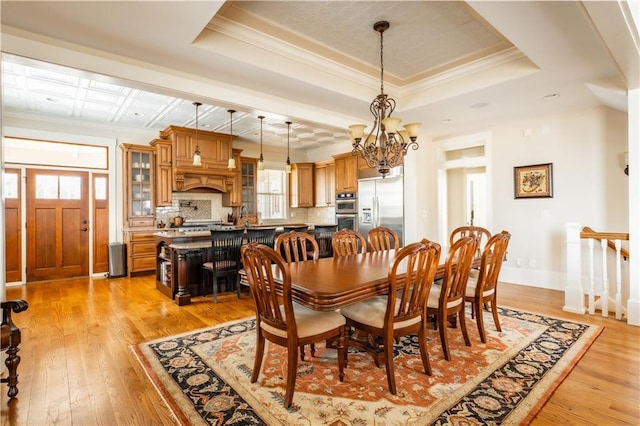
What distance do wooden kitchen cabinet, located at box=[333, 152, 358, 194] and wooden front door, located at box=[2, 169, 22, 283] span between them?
5.73 meters

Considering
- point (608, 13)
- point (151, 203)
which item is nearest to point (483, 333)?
point (608, 13)

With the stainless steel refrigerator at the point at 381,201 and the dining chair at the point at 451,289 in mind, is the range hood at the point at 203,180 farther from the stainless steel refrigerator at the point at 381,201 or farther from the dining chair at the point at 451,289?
the dining chair at the point at 451,289

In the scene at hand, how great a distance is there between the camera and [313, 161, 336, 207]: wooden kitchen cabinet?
7566 mm

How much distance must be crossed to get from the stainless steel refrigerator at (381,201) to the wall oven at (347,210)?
0.17 meters

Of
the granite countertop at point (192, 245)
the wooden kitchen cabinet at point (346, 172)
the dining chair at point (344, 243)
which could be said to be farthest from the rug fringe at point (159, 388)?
the wooden kitchen cabinet at point (346, 172)

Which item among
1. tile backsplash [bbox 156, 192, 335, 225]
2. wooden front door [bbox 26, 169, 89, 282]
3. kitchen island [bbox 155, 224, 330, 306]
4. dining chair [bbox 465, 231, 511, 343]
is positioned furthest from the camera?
tile backsplash [bbox 156, 192, 335, 225]

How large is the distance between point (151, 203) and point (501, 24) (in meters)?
6.18

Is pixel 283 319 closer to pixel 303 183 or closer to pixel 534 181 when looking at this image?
pixel 534 181

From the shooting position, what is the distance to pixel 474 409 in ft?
6.19

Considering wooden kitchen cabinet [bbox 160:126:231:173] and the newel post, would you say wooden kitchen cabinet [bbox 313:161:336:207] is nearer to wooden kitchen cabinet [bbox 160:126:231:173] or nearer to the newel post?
wooden kitchen cabinet [bbox 160:126:231:173]

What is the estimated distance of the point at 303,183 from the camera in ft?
26.5

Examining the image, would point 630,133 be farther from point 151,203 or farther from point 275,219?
point 151,203

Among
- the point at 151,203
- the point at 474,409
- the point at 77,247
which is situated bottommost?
the point at 474,409

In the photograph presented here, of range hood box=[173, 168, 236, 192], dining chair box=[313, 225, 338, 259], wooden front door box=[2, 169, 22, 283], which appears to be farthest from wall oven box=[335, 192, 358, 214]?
wooden front door box=[2, 169, 22, 283]
